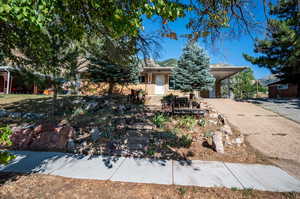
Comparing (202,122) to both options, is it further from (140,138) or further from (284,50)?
(284,50)

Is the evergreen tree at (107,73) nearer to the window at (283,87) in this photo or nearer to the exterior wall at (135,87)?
the exterior wall at (135,87)

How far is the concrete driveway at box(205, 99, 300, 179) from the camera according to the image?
13.9 feet

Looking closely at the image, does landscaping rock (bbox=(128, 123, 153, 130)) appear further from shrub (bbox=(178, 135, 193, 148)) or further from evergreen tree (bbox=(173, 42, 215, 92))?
evergreen tree (bbox=(173, 42, 215, 92))

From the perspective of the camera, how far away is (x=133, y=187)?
2977mm

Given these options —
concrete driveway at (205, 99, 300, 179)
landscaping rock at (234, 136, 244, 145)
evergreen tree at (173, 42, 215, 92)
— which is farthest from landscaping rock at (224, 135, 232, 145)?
evergreen tree at (173, 42, 215, 92)

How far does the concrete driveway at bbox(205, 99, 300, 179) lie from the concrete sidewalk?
784 millimetres

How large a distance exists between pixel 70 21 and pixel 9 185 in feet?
12.0

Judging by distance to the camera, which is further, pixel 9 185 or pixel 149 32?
pixel 149 32

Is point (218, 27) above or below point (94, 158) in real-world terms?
above

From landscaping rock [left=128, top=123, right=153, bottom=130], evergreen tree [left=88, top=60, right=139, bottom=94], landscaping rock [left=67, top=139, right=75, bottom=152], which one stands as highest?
evergreen tree [left=88, top=60, right=139, bottom=94]

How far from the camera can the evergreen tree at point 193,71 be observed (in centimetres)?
1099

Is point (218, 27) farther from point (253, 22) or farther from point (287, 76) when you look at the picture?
point (287, 76)

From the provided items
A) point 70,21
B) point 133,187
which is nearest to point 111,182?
point 133,187

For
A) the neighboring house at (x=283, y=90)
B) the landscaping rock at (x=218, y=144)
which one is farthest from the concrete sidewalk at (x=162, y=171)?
the neighboring house at (x=283, y=90)
